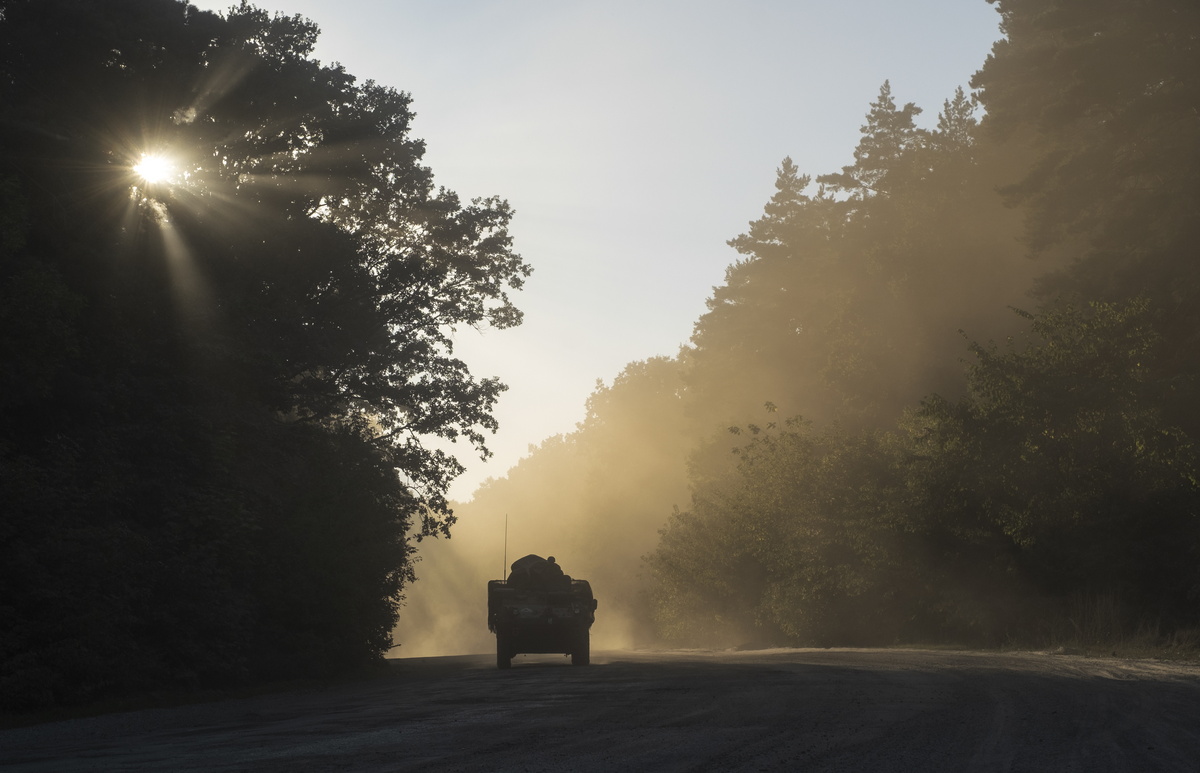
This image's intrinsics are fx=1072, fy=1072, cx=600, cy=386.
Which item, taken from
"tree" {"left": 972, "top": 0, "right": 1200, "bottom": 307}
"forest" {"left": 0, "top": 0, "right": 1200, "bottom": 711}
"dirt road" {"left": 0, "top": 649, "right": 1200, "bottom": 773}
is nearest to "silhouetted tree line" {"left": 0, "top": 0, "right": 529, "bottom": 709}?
"forest" {"left": 0, "top": 0, "right": 1200, "bottom": 711}

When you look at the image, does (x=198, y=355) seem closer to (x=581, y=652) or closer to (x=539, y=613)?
(x=539, y=613)

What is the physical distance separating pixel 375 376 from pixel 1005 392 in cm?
1970

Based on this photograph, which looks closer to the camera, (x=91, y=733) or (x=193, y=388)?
(x=91, y=733)

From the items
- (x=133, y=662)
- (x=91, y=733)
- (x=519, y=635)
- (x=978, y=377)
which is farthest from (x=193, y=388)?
(x=978, y=377)

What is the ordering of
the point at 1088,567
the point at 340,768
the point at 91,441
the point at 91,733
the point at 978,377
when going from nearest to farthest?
the point at 340,768, the point at 91,733, the point at 91,441, the point at 1088,567, the point at 978,377

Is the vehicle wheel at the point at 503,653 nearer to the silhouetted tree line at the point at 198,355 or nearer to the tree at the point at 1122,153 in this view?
the silhouetted tree line at the point at 198,355

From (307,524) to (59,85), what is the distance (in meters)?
11.5

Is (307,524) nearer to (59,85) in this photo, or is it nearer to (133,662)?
(133,662)

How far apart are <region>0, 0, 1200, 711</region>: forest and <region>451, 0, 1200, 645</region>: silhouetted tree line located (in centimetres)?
11

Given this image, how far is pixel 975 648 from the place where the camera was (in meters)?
27.0

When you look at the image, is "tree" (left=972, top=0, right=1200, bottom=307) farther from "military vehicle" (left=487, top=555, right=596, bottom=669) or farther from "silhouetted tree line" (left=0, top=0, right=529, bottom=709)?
"silhouetted tree line" (left=0, top=0, right=529, bottom=709)

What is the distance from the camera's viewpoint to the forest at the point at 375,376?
1889 cm

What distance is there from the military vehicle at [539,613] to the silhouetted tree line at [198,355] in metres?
3.08

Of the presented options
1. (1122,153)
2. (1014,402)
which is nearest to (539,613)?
(1014,402)
